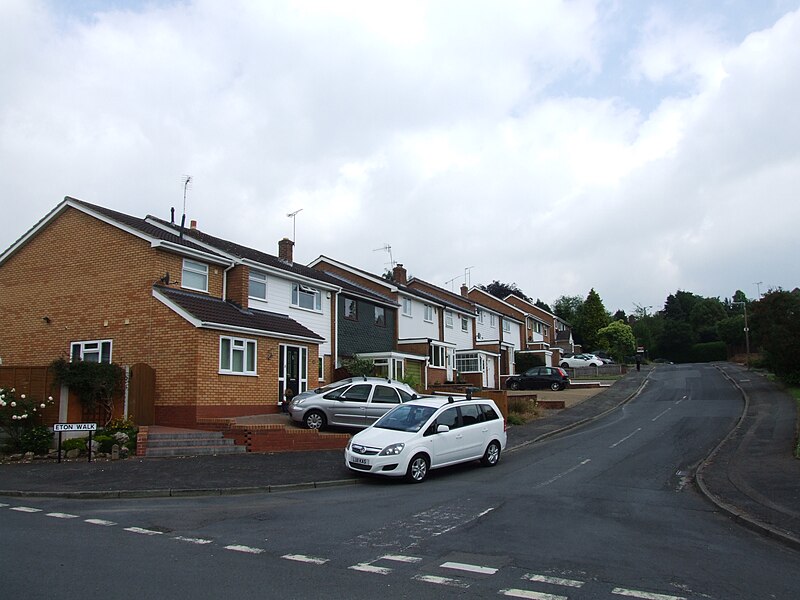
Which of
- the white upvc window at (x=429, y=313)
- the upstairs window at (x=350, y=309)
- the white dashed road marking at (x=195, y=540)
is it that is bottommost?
the white dashed road marking at (x=195, y=540)

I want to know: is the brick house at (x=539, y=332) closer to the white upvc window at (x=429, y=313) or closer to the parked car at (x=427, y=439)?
the white upvc window at (x=429, y=313)

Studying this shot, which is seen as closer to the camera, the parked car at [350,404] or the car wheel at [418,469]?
the car wheel at [418,469]

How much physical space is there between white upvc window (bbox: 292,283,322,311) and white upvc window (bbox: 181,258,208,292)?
4578 mm

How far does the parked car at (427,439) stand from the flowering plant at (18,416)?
905 cm

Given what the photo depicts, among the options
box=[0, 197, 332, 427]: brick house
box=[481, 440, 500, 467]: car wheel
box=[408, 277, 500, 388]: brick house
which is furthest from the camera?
box=[408, 277, 500, 388]: brick house

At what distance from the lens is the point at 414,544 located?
7.73 meters

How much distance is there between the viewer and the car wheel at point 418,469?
12742 millimetres

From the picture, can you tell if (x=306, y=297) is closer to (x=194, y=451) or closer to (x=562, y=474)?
(x=194, y=451)

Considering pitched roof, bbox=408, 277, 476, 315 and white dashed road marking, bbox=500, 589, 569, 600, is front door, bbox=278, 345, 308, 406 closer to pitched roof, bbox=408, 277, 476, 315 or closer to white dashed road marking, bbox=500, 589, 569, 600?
white dashed road marking, bbox=500, 589, 569, 600

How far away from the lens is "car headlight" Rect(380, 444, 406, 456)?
41.2 feet

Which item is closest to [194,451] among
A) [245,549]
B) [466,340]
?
[245,549]

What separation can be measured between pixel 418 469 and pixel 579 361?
4852 centimetres

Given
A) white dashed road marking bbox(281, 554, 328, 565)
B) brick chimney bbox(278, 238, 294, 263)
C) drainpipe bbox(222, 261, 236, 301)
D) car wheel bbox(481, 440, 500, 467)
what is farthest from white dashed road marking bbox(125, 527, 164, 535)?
brick chimney bbox(278, 238, 294, 263)

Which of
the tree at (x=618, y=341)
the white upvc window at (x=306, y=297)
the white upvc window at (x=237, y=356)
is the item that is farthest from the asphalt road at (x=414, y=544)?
the tree at (x=618, y=341)
